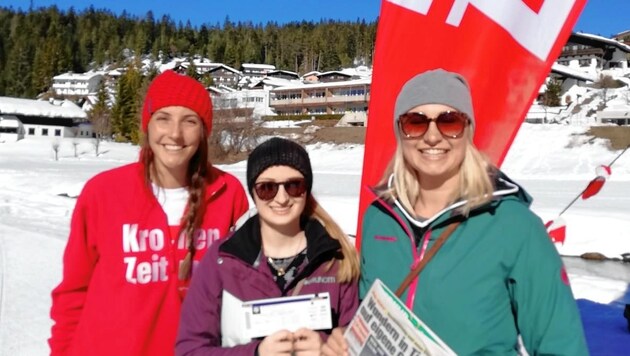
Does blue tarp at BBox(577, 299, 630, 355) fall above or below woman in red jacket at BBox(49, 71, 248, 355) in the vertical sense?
below

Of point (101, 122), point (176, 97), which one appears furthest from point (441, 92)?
point (101, 122)

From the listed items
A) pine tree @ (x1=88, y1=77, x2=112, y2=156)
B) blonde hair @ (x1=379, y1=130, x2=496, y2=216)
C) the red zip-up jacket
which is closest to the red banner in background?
blonde hair @ (x1=379, y1=130, x2=496, y2=216)

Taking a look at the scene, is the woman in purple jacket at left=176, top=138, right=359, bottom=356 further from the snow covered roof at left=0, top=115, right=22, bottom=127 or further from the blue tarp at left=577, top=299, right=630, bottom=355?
the snow covered roof at left=0, top=115, right=22, bottom=127

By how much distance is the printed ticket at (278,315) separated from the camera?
56.6 inches

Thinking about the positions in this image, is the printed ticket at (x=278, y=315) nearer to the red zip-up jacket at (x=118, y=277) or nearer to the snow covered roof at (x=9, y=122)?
the red zip-up jacket at (x=118, y=277)

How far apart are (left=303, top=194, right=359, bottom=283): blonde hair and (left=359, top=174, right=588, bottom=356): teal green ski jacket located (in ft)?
0.59

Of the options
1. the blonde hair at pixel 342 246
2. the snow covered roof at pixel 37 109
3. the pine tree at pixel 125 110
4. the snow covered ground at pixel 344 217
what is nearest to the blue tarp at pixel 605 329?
the snow covered ground at pixel 344 217

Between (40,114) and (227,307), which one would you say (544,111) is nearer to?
(40,114)

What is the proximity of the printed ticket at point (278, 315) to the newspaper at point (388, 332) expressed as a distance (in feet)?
0.39

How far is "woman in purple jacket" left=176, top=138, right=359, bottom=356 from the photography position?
1.54 metres

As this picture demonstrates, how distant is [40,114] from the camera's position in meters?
50.2

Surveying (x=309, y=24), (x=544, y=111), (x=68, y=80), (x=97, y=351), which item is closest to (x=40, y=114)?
(x=68, y=80)

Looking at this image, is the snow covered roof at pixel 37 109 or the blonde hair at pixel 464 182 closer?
the blonde hair at pixel 464 182

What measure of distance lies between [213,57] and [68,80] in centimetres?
2874
